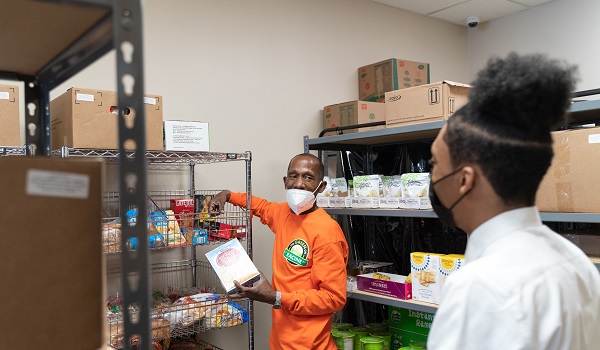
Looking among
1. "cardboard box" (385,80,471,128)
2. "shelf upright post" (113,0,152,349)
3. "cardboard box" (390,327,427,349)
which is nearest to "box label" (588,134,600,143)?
"cardboard box" (385,80,471,128)

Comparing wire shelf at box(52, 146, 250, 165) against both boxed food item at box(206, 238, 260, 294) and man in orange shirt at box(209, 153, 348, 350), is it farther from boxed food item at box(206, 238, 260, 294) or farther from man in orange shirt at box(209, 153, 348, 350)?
boxed food item at box(206, 238, 260, 294)

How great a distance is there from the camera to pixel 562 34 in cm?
482

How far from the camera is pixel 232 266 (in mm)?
2812

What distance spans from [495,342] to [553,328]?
0.13m

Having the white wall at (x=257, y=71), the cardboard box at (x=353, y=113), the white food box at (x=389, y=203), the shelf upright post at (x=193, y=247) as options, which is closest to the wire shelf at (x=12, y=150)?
the white wall at (x=257, y=71)

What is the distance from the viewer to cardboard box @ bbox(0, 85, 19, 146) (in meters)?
2.38


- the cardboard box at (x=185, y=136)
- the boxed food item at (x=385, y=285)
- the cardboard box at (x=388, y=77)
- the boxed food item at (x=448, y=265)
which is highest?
the cardboard box at (x=388, y=77)

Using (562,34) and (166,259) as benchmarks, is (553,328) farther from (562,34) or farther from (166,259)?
(562,34)

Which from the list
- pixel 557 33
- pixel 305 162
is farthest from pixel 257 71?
pixel 557 33

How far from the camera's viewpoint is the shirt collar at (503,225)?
1.24 metres

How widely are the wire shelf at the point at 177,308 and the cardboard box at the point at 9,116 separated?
2.58 feet

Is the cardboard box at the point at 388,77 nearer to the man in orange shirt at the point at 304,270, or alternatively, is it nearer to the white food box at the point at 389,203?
the white food box at the point at 389,203

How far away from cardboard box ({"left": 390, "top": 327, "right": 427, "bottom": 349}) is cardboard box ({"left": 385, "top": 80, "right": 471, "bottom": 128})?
1413 mm

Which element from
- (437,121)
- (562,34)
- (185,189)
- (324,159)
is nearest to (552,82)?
(437,121)
